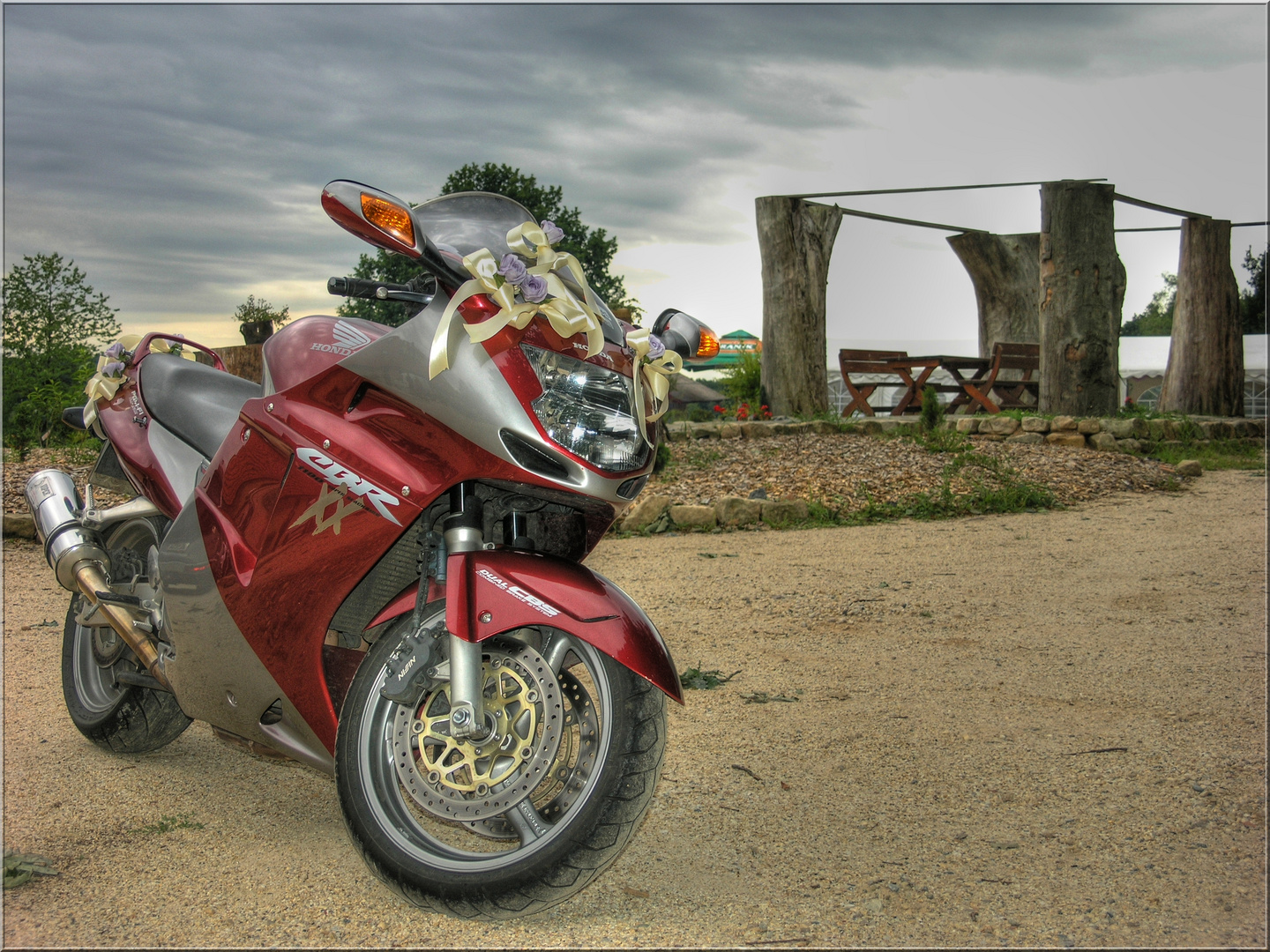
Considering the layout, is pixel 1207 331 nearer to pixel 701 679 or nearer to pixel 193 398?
pixel 701 679

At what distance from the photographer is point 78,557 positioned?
8.78 feet

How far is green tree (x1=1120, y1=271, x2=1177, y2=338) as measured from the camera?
2444 inches

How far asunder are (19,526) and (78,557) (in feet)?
13.9

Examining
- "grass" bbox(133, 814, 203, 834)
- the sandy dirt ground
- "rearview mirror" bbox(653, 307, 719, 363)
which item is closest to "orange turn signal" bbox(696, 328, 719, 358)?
"rearview mirror" bbox(653, 307, 719, 363)

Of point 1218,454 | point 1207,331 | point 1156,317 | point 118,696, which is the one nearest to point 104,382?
point 118,696

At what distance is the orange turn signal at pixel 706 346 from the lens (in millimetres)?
2186

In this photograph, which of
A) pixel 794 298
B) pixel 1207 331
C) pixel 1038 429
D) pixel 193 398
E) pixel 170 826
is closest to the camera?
pixel 170 826

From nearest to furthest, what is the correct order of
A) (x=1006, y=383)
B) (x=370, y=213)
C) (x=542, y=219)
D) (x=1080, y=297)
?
(x=370, y=213)
(x=1080, y=297)
(x=1006, y=383)
(x=542, y=219)

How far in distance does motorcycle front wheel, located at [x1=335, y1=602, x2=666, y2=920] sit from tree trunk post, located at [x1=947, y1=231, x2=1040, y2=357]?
1483 cm

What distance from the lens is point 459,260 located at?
181cm

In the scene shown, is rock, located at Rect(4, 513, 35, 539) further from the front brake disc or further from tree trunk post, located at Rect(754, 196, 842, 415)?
tree trunk post, located at Rect(754, 196, 842, 415)

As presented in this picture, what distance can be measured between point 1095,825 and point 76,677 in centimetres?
282

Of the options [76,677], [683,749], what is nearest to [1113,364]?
[683,749]

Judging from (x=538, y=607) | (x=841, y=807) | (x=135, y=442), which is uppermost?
(x=135, y=442)
